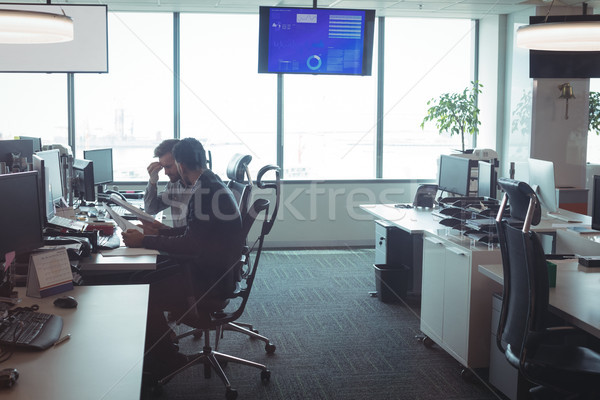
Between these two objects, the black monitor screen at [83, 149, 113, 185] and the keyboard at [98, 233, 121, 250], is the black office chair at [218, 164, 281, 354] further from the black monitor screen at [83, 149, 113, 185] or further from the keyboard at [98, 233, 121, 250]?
the black monitor screen at [83, 149, 113, 185]

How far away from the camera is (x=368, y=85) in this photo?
294 inches

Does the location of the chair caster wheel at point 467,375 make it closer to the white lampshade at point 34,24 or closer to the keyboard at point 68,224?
the keyboard at point 68,224

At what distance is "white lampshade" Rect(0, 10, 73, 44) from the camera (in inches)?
142

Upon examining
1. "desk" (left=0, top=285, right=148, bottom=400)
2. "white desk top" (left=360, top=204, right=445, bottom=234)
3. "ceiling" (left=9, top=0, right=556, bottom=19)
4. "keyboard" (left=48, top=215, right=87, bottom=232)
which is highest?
"ceiling" (left=9, top=0, right=556, bottom=19)

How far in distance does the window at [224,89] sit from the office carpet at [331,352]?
208 cm

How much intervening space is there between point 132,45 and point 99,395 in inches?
231

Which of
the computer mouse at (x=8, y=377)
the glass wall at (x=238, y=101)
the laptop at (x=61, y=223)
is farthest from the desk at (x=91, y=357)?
the glass wall at (x=238, y=101)

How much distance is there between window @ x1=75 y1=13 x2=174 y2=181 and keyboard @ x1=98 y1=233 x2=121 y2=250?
3.43 meters

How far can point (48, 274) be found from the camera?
8.75 ft

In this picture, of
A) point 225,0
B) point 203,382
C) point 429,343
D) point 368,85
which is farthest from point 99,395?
point 368,85

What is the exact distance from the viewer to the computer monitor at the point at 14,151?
14.5 feet

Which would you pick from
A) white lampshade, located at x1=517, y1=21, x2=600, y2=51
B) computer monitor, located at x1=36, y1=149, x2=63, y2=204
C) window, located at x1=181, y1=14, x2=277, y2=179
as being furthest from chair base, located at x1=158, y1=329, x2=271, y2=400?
window, located at x1=181, y1=14, x2=277, y2=179

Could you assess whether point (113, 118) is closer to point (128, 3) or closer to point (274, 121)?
point (128, 3)

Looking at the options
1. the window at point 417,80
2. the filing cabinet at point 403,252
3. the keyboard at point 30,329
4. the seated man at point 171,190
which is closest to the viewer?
the keyboard at point 30,329
